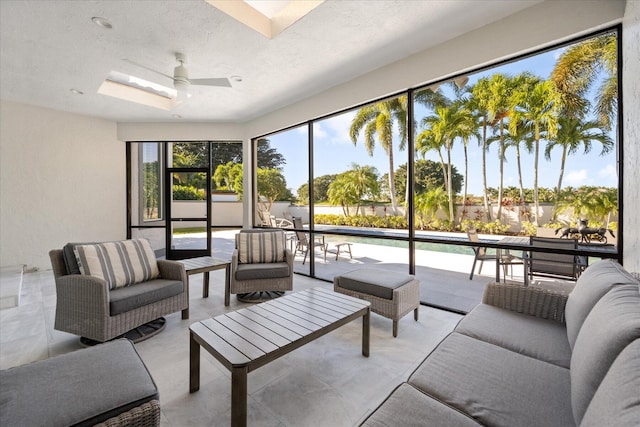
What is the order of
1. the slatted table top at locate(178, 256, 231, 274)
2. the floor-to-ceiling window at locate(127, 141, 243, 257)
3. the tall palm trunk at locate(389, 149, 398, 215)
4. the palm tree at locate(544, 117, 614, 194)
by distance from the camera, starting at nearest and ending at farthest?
the slatted table top at locate(178, 256, 231, 274) < the palm tree at locate(544, 117, 614, 194) < the floor-to-ceiling window at locate(127, 141, 243, 257) < the tall palm trunk at locate(389, 149, 398, 215)

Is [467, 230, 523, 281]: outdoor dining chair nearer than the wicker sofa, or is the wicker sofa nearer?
the wicker sofa

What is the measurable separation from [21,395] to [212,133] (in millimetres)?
5522

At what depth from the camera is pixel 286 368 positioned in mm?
2053

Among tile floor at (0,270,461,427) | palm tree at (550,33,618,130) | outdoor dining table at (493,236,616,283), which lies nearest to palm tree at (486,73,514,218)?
palm tree at (550,33,618,130)

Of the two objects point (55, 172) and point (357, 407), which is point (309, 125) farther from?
point (55, 172)

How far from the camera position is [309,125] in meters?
4.66

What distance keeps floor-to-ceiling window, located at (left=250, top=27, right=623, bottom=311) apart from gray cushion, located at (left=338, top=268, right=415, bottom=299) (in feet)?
2.47

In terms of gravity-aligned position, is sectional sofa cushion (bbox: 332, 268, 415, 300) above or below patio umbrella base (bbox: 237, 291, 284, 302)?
above

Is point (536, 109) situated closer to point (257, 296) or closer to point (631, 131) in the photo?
point (631, 131)

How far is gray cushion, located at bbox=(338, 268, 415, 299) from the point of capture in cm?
261

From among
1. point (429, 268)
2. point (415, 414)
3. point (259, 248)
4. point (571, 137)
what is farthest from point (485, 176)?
point (415, 414)

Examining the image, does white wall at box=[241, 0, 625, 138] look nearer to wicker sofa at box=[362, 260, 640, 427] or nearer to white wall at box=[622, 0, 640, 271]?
white wall at box=[622, 0, 640, 271]

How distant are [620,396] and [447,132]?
8.18 metres

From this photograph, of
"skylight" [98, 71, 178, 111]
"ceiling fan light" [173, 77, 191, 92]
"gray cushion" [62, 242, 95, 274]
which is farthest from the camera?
"skylight" [98, 71, 178, 111]
